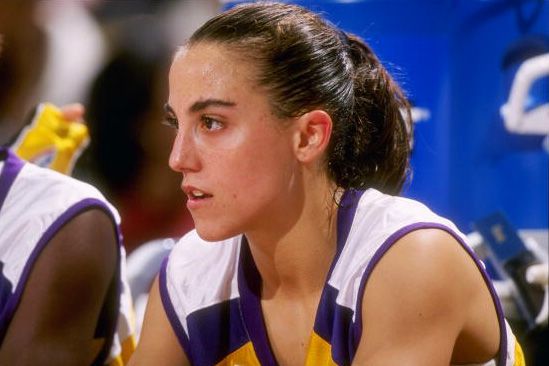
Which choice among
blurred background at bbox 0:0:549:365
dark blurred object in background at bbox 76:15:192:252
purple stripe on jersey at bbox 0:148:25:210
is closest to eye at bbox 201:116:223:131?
purple stripe on jersey at bbox 0:148:25:210

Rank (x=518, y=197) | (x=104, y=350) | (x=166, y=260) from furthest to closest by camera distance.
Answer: (x=518, y=197) < (x=104, y=350) < (x=166, y=260)

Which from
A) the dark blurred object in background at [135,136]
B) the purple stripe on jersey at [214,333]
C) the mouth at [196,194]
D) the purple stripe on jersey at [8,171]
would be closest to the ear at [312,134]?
the mouth at [196,194]

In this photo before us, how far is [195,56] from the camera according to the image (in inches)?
41.8

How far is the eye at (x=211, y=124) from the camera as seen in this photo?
3.43 feet

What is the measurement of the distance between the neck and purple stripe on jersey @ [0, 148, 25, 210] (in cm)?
39

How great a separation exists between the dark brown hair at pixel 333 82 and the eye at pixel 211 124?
7 cm

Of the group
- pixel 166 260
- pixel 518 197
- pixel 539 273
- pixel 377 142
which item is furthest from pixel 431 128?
pixel 166 260

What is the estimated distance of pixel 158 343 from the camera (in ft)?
3.89

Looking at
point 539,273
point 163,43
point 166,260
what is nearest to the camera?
point 166,260

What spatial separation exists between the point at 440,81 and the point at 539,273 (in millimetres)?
360

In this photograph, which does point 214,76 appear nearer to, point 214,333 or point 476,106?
point 214,333

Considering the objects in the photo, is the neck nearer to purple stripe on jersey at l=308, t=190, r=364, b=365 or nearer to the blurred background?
purple stripe on jersey at l=308, t=190, r=364, b=365

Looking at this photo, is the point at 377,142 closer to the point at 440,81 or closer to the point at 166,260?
the point at 166,260

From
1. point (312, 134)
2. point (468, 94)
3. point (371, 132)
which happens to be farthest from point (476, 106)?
point (312, 134)
